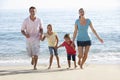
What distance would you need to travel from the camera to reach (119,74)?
891 cm

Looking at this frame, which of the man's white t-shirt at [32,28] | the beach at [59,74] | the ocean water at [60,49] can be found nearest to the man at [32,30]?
the man's white t-shirt at [32,28]

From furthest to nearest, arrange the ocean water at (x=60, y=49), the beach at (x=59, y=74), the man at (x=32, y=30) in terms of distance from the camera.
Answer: the ocean water at (x=60, y=49)
the man at (x=32, y=30)
the beach at (x=59, y=74)

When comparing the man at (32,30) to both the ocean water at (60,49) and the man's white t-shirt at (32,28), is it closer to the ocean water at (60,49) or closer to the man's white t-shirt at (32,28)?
the man's white t-shirt at (32,28)

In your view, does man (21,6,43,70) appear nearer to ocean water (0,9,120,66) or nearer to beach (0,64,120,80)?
beach (0,64,120,80)

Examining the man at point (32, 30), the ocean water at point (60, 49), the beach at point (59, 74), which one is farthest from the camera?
the ocean water at point (60, 49)

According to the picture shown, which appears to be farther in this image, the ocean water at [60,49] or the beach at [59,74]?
the ocean water at [60,49]

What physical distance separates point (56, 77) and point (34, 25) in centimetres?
159

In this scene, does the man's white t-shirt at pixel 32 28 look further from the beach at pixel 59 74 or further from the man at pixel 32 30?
the beach at pixel 59 74

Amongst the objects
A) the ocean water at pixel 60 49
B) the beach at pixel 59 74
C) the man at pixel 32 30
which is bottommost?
the ocean water at pixel 60 49

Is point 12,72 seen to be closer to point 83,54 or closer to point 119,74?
point 83,54

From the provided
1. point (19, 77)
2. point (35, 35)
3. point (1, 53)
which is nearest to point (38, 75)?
point (19, 77)

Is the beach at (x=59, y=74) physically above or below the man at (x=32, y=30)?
below

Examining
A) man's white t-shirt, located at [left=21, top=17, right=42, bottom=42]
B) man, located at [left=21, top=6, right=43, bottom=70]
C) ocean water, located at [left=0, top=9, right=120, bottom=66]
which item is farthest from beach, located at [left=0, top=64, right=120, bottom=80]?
ocean water, located at [left=0, top=9, right=120, bottom=66]

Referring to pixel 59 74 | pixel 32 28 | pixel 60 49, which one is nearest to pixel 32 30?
pixel 32 28
